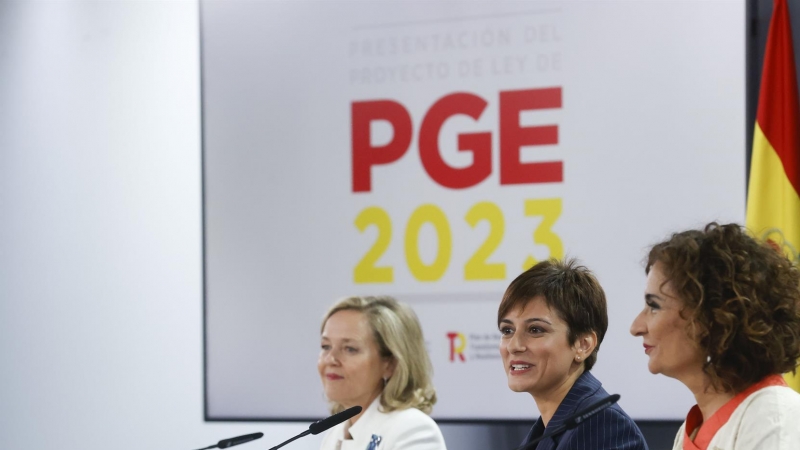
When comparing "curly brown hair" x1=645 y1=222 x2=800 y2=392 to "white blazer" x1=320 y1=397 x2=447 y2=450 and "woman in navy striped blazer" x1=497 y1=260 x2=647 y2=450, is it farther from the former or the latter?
"white blazer" x1=320 y1=397 x2=447 y2=450

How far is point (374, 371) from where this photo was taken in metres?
3.71

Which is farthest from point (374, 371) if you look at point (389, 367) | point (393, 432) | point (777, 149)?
point (777, 149)

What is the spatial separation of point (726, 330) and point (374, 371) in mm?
1711

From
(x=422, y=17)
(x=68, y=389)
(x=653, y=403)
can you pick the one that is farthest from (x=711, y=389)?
(x=68, y=389)

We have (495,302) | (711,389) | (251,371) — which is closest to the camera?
(711,389)

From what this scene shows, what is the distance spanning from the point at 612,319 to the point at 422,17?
158 cm

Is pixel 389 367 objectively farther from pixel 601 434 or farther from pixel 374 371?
pixel 601 434

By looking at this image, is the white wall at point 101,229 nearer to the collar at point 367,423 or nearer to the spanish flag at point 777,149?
the collar at point 367,423

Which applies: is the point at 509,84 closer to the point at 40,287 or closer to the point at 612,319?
the point at 612,319

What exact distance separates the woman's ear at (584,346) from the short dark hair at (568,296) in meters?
0.01

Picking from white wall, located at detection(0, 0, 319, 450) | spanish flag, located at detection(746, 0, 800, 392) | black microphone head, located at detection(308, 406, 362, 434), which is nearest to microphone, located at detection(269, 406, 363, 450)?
black microphone head, located at detection(308, 406, 362, 434)

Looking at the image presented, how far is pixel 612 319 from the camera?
13.9 feet

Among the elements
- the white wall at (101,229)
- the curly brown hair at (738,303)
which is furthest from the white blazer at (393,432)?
the white wall at (101,229)

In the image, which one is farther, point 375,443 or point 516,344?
point 375,443
